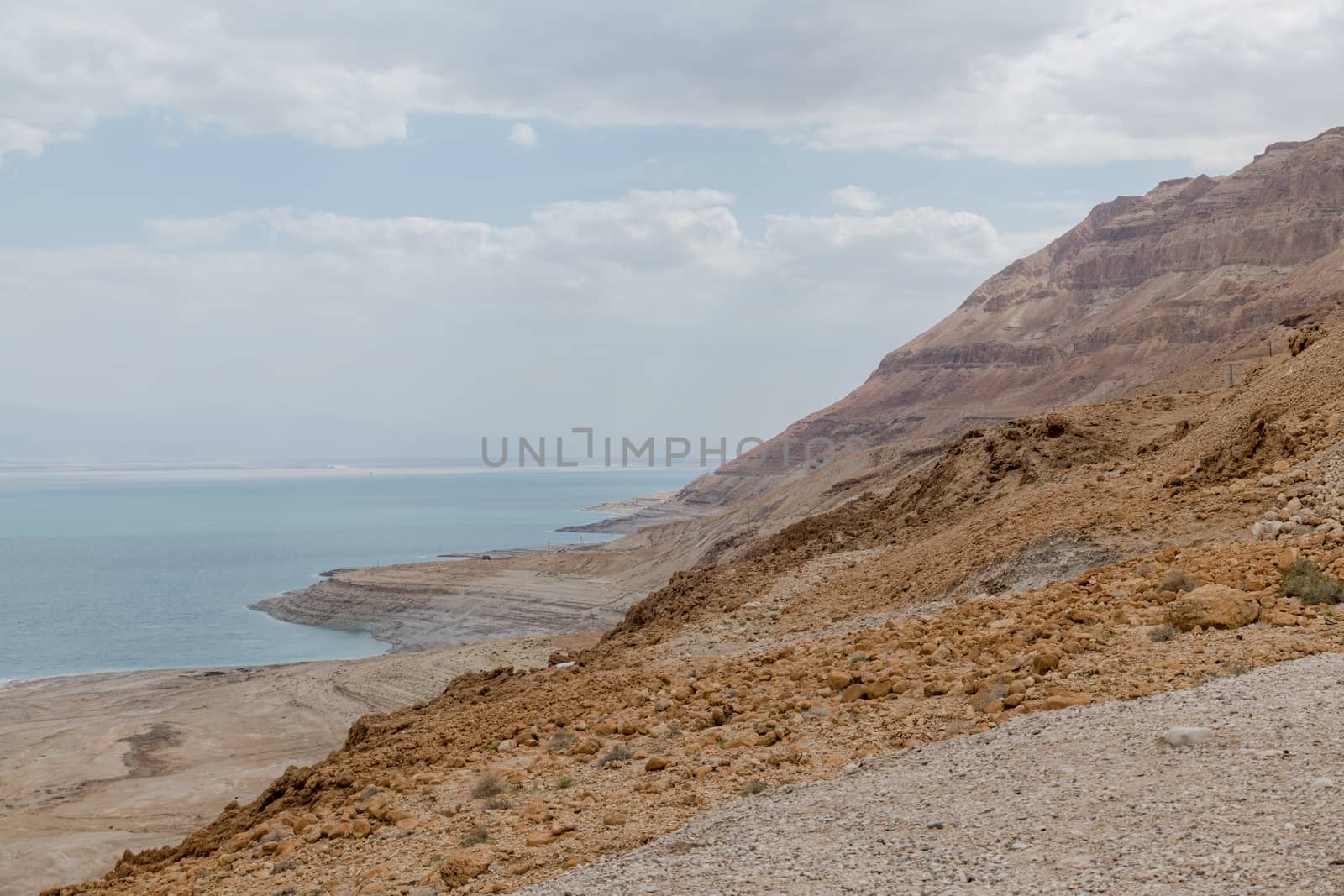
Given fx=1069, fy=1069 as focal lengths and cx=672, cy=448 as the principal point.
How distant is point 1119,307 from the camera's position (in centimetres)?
13838

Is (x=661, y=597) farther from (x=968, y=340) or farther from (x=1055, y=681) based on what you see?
(x=968, y=340)

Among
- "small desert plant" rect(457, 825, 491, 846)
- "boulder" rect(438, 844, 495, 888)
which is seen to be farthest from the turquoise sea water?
"boulder" rect(438, 844, 495, 888)

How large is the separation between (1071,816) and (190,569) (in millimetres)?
96973

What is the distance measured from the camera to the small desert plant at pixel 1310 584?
10.3 metres

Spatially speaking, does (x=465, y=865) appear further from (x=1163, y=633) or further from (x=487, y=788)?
(x=1163, y=633)

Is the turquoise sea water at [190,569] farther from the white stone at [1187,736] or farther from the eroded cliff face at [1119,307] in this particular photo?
the white stone at [1187,736]

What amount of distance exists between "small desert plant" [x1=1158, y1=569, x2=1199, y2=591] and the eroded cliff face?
92.8m

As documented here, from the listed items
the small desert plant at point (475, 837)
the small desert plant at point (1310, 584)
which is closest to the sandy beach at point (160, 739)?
the small desert plant at point (475, 837)

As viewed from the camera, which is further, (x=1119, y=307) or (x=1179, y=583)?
(x=1119, y=307)

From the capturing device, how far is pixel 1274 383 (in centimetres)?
2077

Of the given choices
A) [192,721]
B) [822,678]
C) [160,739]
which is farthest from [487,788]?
[192,721]

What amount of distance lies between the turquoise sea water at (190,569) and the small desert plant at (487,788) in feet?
145

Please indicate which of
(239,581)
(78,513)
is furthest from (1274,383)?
(78,513)

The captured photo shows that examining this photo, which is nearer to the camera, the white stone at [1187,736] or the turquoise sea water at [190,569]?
the white stone at [1187,736]
